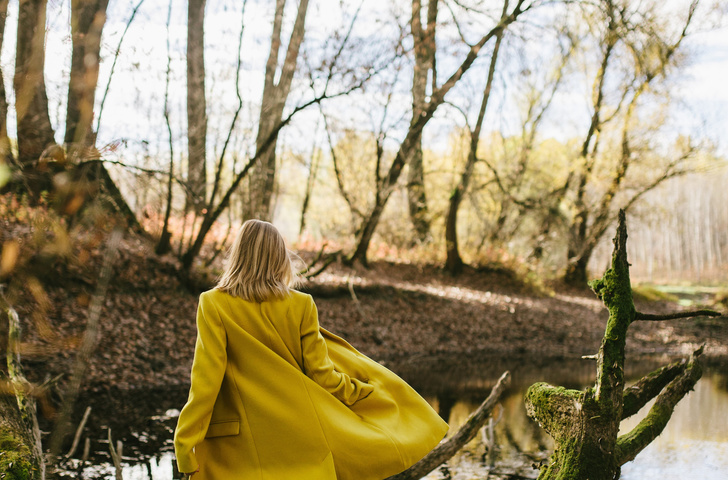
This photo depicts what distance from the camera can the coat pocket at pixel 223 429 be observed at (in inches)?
109

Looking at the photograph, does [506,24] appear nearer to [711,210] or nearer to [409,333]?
[409,333]

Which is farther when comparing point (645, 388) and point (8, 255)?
point (8, 255)

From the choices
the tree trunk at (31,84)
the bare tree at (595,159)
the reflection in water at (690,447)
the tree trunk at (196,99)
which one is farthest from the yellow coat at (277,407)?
the bare tree at (595,159)

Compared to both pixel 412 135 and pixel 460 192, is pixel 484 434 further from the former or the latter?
pixel 460 192

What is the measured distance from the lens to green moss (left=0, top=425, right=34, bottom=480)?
2.86 metres

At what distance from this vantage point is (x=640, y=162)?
2106 centimetres

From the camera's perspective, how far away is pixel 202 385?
2660mm

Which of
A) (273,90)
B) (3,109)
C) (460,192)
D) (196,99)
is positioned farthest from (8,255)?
(460,192)

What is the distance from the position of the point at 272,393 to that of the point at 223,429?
0.28 m

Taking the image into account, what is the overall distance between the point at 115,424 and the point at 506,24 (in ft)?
35.5

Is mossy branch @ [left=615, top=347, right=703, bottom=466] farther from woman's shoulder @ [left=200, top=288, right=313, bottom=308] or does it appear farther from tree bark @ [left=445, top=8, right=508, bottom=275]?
tree bark @ [left=445, top=8, right=508, bottom=275]

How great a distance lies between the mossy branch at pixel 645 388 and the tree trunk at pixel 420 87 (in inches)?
388

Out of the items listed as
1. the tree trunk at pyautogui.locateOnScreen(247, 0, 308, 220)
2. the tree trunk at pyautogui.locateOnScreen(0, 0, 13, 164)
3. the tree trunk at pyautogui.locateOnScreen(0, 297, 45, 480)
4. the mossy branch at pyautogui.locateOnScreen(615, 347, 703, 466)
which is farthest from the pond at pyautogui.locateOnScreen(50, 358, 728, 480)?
the tree trunk at pyautogui.locateOnScreen(247, 0, 308, 220)

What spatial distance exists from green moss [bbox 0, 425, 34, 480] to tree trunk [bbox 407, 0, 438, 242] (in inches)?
424
